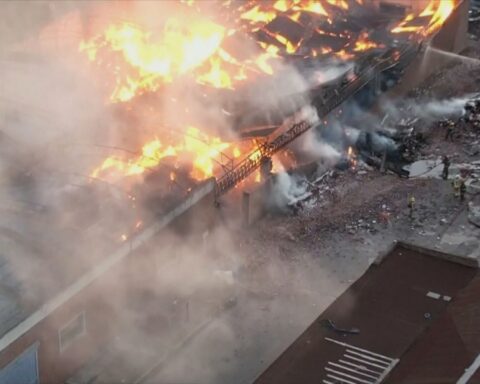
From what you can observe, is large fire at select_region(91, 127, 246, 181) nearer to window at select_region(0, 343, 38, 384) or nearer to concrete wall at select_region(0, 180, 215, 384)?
concrete wall at select_region(0, 180, 215, 384)

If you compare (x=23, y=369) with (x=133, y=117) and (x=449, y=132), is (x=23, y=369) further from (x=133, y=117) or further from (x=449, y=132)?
(x=449, y=132)

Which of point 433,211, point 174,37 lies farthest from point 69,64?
point 433,211

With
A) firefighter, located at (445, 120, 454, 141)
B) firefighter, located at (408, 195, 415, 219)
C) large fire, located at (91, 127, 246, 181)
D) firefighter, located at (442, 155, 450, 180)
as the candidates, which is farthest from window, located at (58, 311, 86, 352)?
firefighter, located at (445, 120, 454, 141)

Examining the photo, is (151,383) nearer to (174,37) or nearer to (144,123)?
(144,123)

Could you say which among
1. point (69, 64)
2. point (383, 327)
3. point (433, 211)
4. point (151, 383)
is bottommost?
point (383, 327)

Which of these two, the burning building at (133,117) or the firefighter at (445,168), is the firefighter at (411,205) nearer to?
the firefighter at (445,168)

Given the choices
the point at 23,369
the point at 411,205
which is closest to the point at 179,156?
the point at 411,205
